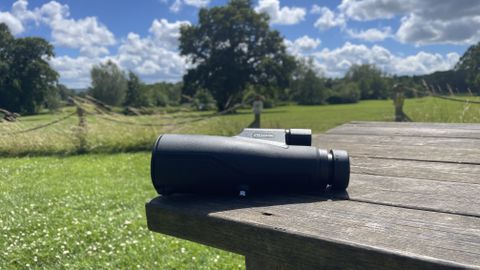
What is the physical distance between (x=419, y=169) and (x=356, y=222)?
675mm

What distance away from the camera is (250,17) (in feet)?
117

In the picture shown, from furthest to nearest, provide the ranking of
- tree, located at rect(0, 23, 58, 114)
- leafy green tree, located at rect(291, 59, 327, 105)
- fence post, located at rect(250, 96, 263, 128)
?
leafy green tree, located at rect(291, 59, 327, 105) → tree, located at rect(0, 23, 58, 114) → fence post, located at rect(250, 96, 263, 128)

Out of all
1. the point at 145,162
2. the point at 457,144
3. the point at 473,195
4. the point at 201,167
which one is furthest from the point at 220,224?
the point at 145,162

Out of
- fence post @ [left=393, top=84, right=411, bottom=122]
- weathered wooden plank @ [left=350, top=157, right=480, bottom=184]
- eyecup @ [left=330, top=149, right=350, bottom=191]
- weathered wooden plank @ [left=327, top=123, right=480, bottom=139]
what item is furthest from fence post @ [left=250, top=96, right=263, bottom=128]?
eyecup @ [left=330, top=149, right=350, bottom=191]

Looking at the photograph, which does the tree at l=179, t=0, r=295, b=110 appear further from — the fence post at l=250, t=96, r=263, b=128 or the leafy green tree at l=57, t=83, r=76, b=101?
the fence post at l=250, t=96, r=263, b=128

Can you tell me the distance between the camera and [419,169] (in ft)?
4.68

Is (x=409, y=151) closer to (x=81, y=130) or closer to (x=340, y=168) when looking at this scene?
(x=340, y=168)

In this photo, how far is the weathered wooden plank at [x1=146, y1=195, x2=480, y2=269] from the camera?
723 mm

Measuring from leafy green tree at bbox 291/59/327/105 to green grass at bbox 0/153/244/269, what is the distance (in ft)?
186

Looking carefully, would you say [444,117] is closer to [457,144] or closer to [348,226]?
[457,144]

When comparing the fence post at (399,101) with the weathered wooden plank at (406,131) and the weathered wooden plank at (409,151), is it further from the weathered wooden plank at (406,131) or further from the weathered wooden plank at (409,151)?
the weathered wooden plank at (409,151)

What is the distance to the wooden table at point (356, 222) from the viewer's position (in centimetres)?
74

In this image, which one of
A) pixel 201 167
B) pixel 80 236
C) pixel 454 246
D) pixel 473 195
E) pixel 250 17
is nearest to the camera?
pixel 454 246

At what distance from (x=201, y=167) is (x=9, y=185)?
504 cm
